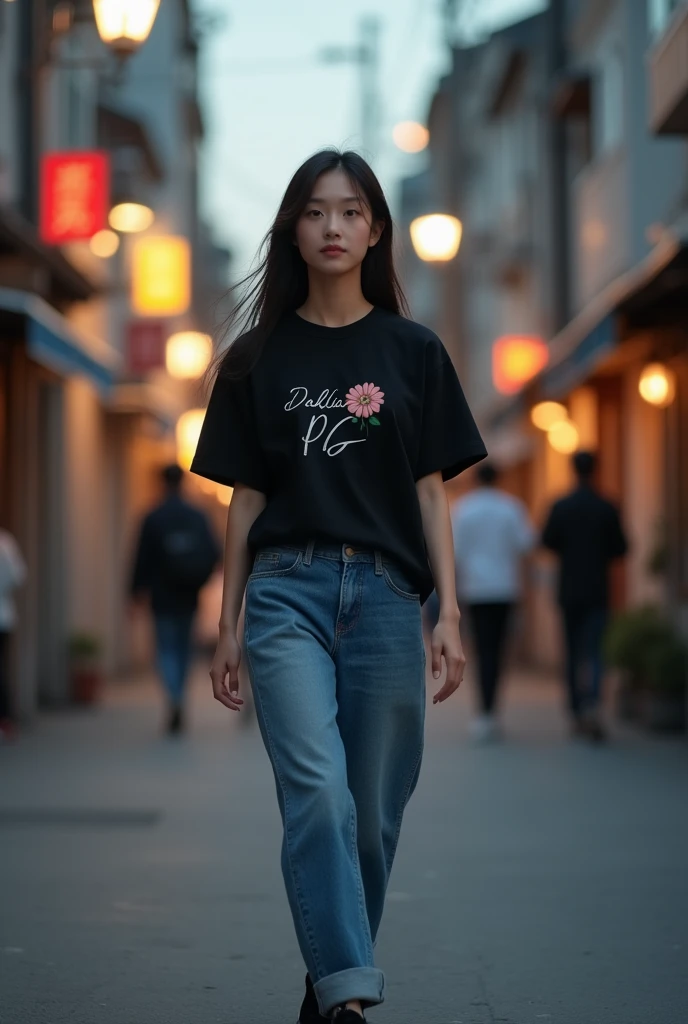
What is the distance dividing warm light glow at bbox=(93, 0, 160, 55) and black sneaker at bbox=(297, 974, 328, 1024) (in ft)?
31.8

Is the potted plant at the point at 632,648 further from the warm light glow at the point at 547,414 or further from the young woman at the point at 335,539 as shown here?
the young woman at the point at 335,539

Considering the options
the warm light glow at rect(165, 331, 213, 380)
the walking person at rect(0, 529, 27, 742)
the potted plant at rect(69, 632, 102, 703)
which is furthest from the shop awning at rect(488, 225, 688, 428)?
the warm light glow at rect(165, 331, 213, 380)

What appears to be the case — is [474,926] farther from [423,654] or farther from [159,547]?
[159,547]

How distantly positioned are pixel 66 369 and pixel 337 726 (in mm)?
10332

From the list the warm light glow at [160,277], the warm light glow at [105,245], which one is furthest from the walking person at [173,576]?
the warm light glow at [160,277]

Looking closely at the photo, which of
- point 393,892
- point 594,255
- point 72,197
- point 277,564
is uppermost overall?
point 594,255

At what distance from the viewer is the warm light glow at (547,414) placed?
74.7 feet

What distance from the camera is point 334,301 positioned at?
4297 mm

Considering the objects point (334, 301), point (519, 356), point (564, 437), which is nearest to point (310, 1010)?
point (334, 301)

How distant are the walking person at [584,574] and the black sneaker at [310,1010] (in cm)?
840

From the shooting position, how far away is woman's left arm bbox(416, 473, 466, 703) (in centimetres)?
417

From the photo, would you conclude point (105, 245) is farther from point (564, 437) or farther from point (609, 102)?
point (564, 437)

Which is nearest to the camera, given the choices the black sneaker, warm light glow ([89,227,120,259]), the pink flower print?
the black sneaker

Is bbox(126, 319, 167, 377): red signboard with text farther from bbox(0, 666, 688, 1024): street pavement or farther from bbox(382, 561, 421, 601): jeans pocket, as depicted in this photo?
bbox(382, 561, 421, 601): jeans pocket
